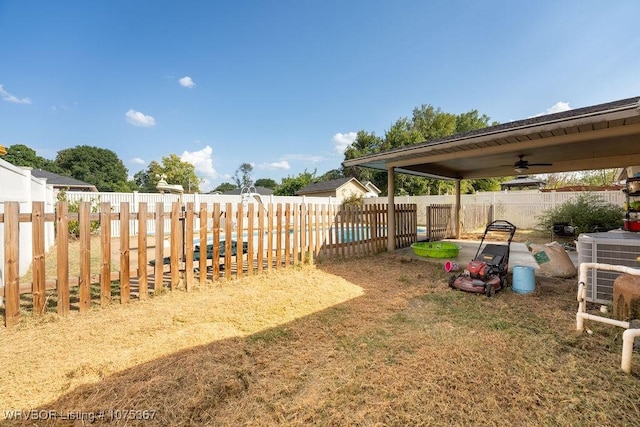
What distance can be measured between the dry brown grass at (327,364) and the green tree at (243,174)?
57.4m

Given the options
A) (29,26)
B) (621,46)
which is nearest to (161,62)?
(29,26)

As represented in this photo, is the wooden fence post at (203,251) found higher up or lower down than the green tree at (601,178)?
lower down

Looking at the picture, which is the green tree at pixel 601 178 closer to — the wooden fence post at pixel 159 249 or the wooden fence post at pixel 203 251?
the wooden fence post at pixel 203 251

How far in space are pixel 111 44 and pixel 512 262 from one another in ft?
53.4

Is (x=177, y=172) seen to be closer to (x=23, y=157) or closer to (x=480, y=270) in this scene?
(x=23, y=157)

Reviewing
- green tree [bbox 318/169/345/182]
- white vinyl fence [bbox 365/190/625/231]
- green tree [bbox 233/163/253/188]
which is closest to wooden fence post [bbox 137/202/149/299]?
white vinyl fence [bbox 365/190/625/231]

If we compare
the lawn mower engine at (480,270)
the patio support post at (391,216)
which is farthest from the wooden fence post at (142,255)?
A: the patio support post at (391,216)

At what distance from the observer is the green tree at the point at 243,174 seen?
58.5 m

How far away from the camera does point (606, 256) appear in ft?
10.8

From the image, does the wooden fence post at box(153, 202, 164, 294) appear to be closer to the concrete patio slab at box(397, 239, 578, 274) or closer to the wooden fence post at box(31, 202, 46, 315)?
the wooden fence post at box(31, 202, 46, 315)

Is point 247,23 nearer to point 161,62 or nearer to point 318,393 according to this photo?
point 161,62

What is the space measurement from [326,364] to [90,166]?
6522cm

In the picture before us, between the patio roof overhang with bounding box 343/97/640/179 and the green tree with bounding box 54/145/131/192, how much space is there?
2120 inches

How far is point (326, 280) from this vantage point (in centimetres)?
477
